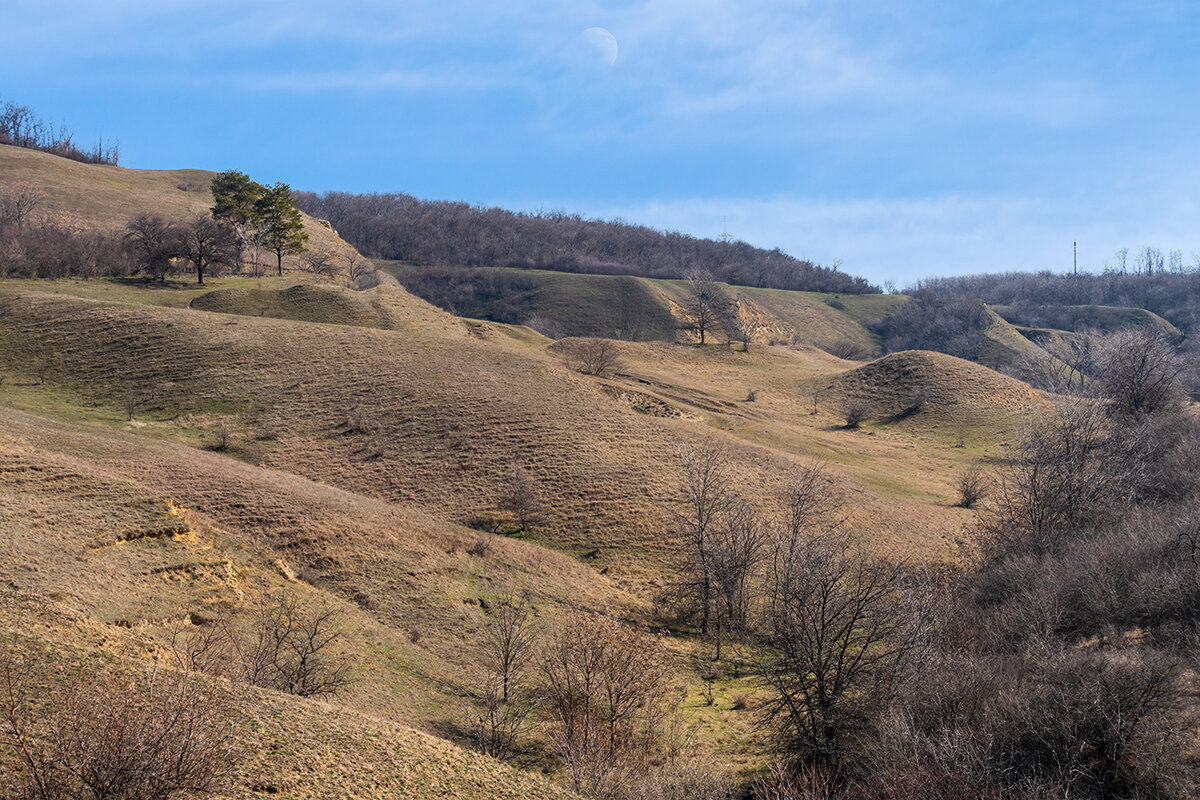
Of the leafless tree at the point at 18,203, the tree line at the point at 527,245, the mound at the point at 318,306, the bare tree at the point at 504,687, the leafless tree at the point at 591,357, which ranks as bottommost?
the bare tree at the point at 504,687

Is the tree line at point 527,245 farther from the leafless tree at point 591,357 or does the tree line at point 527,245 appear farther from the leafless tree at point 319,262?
the leafless tree at point 591,357

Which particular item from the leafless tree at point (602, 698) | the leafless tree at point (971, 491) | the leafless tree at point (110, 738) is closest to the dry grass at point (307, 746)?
the leafless tree at point (110, 738)

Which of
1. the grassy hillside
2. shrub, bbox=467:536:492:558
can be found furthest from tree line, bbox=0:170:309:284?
shrub, bbox=467:536:492:558

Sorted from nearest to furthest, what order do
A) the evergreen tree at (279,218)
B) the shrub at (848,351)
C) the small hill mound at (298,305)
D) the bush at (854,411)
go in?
the small hill mound at (298,305)
the bush at (854,411)
the evergreen tree at (279,218)
the shrub at (848,351)

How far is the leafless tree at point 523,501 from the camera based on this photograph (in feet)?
111

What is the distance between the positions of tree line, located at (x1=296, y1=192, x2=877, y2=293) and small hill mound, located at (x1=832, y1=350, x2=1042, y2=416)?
276 feet

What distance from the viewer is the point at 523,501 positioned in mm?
33688

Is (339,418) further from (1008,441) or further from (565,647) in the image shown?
(1008,441)

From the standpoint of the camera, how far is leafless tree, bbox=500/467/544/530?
111 ft

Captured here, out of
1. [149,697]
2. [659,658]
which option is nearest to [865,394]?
[659,658]

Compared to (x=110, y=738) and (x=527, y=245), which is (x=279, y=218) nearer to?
(x=110, y=738)

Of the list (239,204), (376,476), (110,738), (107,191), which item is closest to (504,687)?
(110,738)

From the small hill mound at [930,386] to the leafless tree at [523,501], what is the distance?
150ft

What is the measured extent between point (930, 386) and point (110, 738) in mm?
74211
